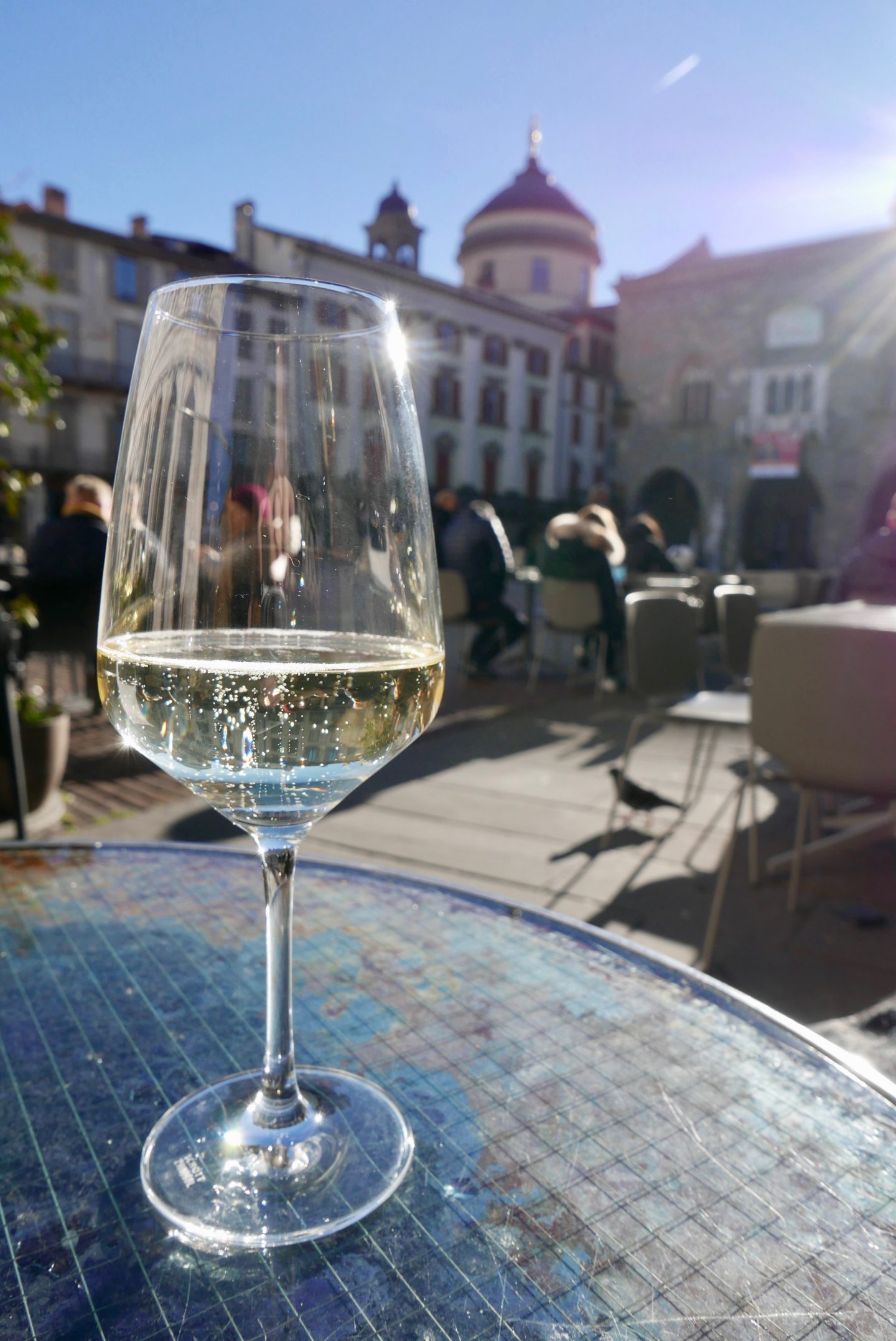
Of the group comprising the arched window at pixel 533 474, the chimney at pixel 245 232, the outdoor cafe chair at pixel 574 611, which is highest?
the chimney at pixel 245 232

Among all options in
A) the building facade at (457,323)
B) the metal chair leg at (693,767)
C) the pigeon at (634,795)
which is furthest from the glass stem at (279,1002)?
the building facade at (457,323)

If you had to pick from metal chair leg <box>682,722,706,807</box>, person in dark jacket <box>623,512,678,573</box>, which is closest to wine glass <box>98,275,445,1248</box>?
metal chair leg <box>682,722,706,807</box>

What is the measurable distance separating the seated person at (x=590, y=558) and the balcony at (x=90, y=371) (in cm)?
2260

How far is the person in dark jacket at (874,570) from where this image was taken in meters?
4.79

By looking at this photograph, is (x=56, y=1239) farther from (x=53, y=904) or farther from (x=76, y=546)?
(x=76, y=546)

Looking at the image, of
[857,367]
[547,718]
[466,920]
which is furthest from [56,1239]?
[857,367]

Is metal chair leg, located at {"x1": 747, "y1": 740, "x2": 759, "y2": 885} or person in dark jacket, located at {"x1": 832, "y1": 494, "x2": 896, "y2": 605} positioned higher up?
person in dark jacket, located at {"x1": 832, "y1": 494, "x2": 896, "y2": 605}

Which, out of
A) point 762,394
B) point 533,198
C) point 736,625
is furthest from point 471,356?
point 736,625

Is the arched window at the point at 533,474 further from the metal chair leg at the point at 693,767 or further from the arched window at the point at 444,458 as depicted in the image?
the metal chair leg at the point at 693,767

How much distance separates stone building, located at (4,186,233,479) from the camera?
26.4 meters

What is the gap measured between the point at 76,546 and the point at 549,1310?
5149 millimetres

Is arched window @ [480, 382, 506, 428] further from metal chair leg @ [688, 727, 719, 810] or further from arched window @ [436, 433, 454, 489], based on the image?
metal chair leg @ [688, 727, 719, 810]

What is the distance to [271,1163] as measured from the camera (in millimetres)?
542

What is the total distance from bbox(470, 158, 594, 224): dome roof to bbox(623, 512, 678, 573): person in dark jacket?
33.5 m
